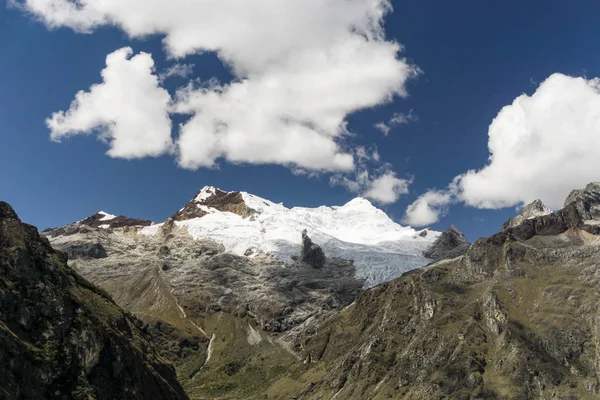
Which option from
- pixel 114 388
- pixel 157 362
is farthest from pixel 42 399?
pixel 157 362

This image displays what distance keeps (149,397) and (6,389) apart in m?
46.5

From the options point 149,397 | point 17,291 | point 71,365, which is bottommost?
point 149,397

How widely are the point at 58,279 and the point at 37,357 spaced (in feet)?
106

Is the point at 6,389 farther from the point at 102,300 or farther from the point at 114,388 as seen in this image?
the point at 102,300

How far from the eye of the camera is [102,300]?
510 feet

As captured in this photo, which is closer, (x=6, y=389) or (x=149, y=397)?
(x=6, y=389)

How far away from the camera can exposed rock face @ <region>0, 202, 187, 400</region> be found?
334 feet

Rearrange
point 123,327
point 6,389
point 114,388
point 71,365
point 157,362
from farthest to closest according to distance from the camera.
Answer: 1. point 157,362
2. point 123,327
3. point 114,388
4. point 71,365
5. point 6,389

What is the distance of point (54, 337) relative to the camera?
114 meters

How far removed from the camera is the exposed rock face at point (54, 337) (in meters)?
102

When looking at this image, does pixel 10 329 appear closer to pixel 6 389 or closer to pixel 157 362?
pixel 6 389

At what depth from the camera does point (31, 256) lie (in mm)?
129625

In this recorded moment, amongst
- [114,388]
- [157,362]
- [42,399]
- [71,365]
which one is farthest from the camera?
[157,362]

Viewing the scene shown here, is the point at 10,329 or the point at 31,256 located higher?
the point at 31,256
